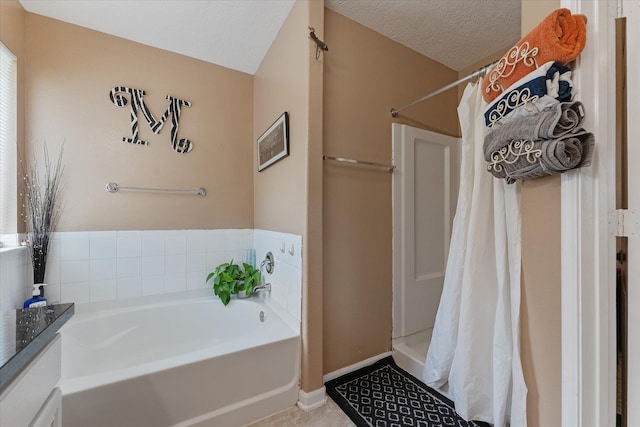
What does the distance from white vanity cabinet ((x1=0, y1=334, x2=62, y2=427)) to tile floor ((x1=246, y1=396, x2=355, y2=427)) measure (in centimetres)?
95

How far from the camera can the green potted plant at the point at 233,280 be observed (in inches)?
74.0

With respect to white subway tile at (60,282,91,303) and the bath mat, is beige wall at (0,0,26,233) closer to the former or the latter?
white subway tile at (60,282,91,303)

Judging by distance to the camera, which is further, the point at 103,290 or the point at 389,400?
the point at 103,290

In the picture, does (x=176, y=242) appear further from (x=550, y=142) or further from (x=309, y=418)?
(x=550, y=142)

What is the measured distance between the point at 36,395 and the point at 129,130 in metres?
1.82

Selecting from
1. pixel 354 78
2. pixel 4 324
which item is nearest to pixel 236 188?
pixel 354 78

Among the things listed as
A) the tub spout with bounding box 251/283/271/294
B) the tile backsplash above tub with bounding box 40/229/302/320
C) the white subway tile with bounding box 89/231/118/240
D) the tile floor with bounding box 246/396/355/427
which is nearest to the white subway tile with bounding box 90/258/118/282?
the tile backsplash above tub with bounding box 40/229/302/320

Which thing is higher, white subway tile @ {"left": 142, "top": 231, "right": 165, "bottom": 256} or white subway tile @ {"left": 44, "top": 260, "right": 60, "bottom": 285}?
white subway tile @ {"left": 142, "top": 231, "right": 165, "bottom": 256}

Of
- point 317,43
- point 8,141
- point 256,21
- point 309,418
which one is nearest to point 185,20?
point 256,21

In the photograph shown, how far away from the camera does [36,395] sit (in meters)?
0.56

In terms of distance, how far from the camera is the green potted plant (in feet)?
6.17

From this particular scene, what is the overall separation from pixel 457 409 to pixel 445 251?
116 centimetres

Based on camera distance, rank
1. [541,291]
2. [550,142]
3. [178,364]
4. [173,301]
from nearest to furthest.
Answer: [550,142] → [541,291] → [178,364] → [173,301]

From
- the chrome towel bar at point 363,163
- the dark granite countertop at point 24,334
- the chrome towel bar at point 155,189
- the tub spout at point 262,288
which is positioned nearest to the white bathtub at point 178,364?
the tub spout at point 262,288
